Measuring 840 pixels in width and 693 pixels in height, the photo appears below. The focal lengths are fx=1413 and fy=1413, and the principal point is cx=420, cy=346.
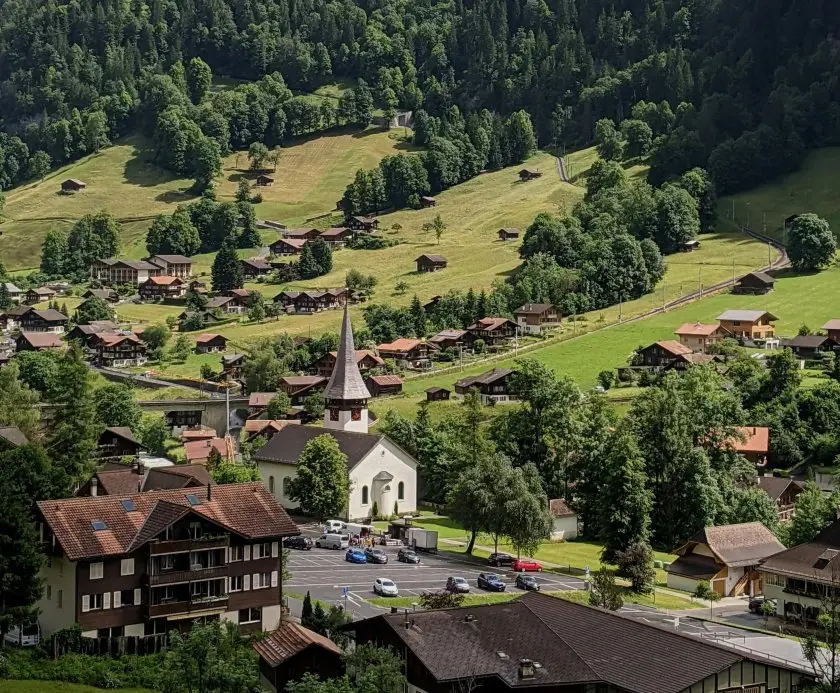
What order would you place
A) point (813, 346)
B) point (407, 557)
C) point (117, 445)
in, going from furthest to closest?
point (813, 346) < point (117, 445) < point (407, 557)

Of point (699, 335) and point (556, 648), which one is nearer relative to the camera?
point (556, 648)

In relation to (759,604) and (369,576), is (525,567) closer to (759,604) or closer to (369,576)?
(369,576)

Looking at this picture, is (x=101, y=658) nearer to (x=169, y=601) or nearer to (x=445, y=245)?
(x=169, y=601)

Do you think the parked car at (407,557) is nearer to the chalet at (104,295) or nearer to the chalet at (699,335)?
the chalet at (699,335)

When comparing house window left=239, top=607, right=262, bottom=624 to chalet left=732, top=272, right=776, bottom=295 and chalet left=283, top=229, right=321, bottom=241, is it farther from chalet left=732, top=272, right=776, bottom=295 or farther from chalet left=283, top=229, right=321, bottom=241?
chalet left=283, top=229, right=321, bottom=241

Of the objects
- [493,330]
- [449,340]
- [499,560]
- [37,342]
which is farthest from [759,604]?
[37,342]

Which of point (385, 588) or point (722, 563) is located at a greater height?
point (722, 563)

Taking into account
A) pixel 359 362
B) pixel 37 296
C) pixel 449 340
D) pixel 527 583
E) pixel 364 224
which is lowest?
pixel 527 583
